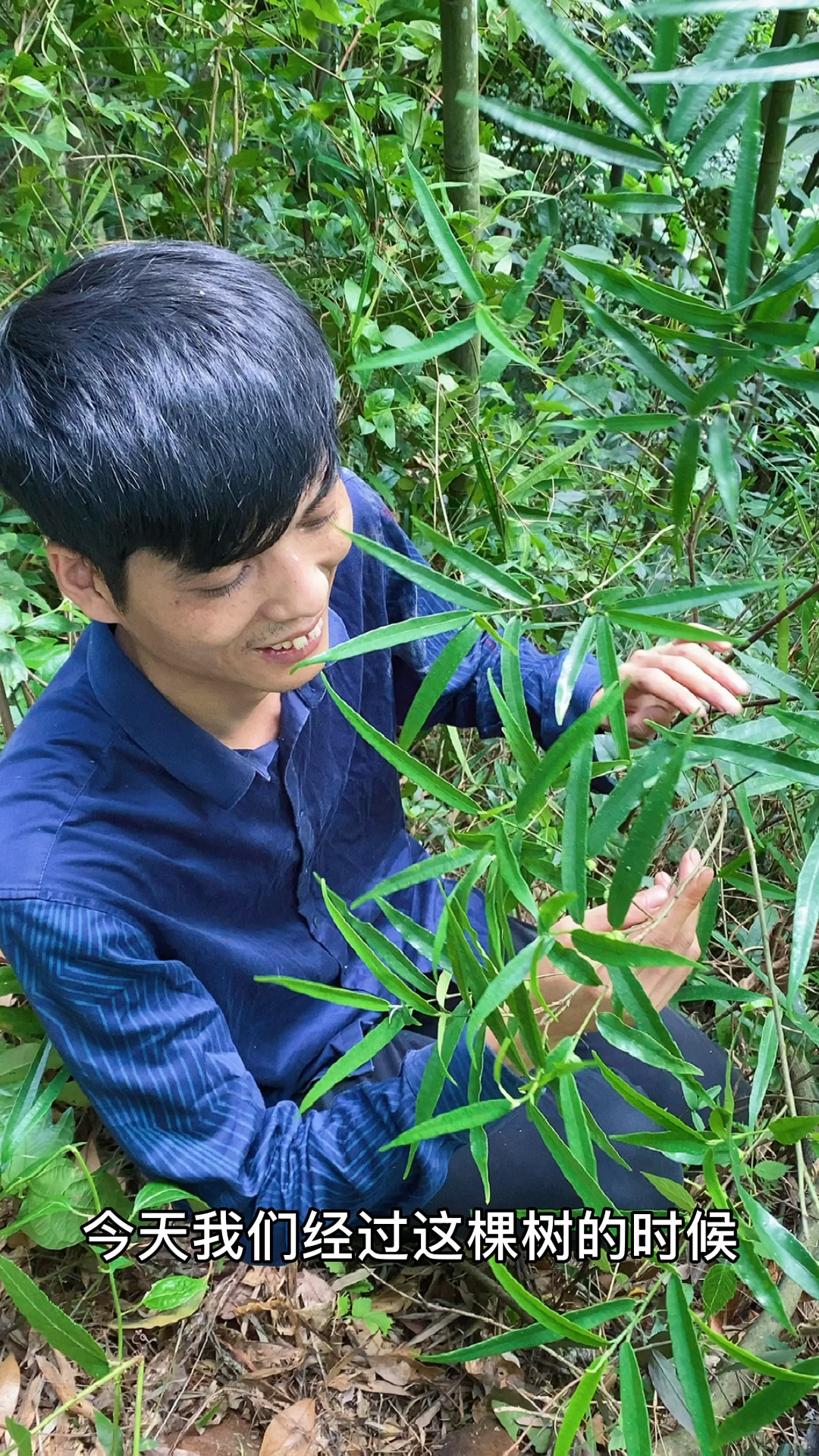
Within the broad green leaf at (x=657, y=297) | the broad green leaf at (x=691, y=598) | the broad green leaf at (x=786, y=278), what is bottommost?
the broad green leaf at (x=691, y=598)

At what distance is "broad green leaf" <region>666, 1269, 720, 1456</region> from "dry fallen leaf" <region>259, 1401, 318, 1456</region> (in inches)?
27.7

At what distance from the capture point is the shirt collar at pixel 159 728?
819 millimetres

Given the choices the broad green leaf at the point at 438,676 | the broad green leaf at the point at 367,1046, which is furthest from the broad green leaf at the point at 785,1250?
the broad green leaf at the point at 438,676

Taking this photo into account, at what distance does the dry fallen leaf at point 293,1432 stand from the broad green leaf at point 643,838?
899 millimetres

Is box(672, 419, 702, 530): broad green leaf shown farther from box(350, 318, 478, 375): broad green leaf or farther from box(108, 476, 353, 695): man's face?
box(108, 476, 353, 695): man's face

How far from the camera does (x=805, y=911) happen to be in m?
0.52

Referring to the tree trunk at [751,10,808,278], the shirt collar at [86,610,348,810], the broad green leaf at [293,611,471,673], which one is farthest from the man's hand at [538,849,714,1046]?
the tree trunk at [751,10,808,278]

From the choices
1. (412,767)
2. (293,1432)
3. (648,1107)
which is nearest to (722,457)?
(412,767)

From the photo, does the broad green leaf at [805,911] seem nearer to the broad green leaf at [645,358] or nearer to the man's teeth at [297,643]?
the broad green leaf at [645,358]

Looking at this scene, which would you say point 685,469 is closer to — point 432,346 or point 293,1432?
point 432,346

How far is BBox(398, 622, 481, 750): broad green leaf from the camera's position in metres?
0.57

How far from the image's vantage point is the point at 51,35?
1180 millimetres

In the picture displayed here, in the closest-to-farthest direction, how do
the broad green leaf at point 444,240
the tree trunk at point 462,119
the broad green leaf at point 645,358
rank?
1. the broad green leaf at point 645,358
2. the broad green leaf at point 444,240
3. the tree trunk at point 462,119

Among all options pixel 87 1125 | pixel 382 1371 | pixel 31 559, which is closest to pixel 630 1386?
pixel 382 1371
